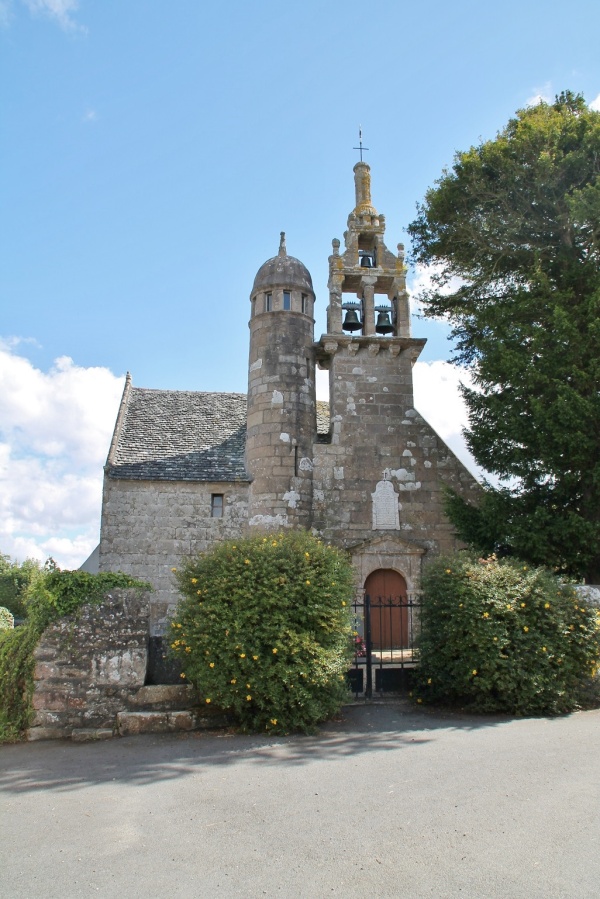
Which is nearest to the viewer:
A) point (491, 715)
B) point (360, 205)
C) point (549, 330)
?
point (491, 715)

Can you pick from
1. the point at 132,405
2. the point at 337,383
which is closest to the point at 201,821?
the point at 337,383

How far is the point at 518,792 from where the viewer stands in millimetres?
5484

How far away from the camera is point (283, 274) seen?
1742 centimetres

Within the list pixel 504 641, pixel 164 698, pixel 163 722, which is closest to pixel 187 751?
pixel 163 722

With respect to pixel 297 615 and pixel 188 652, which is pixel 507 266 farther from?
pixel 188 652

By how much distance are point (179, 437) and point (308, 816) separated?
1377 centimetres

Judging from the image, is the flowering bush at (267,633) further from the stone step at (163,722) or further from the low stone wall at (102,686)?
the low stone wall at (102,686)

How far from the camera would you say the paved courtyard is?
396 centimetres

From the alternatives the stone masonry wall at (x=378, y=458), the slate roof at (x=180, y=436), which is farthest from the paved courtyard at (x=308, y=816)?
the slate roof at (x=180, y=436)

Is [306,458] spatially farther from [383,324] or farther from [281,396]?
[383,324]

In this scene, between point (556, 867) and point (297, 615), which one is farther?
point (297, 615)

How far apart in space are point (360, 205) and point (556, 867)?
1793cm

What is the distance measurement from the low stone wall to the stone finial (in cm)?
1464

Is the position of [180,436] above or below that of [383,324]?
below
